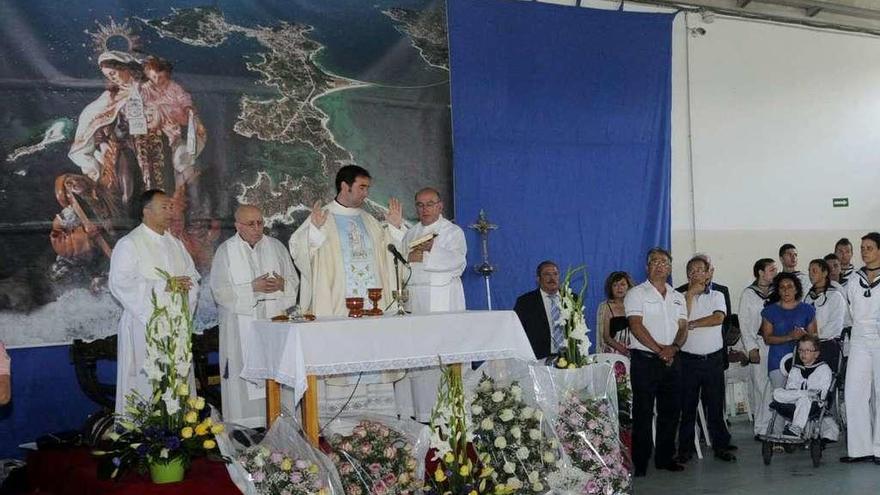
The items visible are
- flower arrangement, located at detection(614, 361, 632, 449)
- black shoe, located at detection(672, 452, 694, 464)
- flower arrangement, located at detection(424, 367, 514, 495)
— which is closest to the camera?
flower arrangement, located at detection(424, 367, 514, 495)

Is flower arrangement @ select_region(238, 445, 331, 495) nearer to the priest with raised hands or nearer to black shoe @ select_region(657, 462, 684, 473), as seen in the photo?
the priest with raised hands

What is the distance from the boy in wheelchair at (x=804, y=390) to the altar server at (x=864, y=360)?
0.19m

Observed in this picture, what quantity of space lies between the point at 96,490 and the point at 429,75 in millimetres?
4993

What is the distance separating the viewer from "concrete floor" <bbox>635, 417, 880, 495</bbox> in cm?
706

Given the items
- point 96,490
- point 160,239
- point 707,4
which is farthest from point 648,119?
point 96,490

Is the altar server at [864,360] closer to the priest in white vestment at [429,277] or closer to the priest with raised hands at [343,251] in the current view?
the priest in white vestment at [429,277]

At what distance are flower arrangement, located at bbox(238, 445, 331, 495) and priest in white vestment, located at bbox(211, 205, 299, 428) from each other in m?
1.78

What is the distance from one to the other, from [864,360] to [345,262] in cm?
409

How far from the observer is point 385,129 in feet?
30.1

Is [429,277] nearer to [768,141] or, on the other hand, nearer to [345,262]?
[345,262]

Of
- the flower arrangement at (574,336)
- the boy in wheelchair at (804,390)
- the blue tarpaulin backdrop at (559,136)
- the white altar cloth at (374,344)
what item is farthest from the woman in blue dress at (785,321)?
the white altar cloth at (374,344)

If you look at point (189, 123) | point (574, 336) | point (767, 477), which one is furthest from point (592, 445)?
point (189, 123)

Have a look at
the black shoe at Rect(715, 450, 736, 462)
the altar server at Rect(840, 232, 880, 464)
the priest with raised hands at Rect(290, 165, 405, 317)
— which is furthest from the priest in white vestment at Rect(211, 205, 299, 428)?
the altar server at Rect(840, 232, 880, 464)

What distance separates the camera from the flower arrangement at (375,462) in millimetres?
5305
